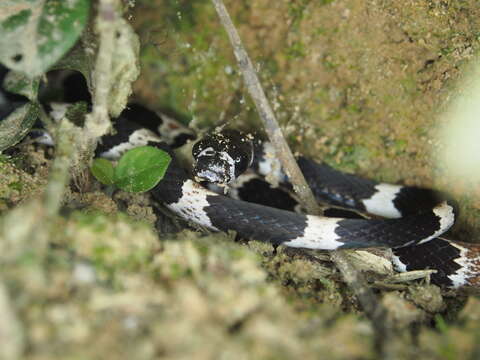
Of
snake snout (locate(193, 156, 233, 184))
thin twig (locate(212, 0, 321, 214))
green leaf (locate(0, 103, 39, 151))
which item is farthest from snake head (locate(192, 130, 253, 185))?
green leaf (locate(0, 103, 39, 151))

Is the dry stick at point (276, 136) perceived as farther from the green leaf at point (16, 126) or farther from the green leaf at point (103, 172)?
the green leaf at point (16, 126)

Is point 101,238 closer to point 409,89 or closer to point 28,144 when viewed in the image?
point 28,144

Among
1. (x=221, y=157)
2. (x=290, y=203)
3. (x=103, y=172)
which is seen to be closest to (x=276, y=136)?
(x=221, y=157)

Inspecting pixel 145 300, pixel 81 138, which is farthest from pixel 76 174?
pixel 145 300

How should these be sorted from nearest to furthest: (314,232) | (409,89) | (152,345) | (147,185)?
(152,345), (147,185), (314,232), (409,89)

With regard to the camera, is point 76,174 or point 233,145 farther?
point 233,145

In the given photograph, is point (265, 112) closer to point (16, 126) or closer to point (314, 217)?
point (314, 217)

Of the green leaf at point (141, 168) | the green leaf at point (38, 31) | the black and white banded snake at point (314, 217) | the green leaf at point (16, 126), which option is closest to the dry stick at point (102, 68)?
the green leaf at point (38, 31)
